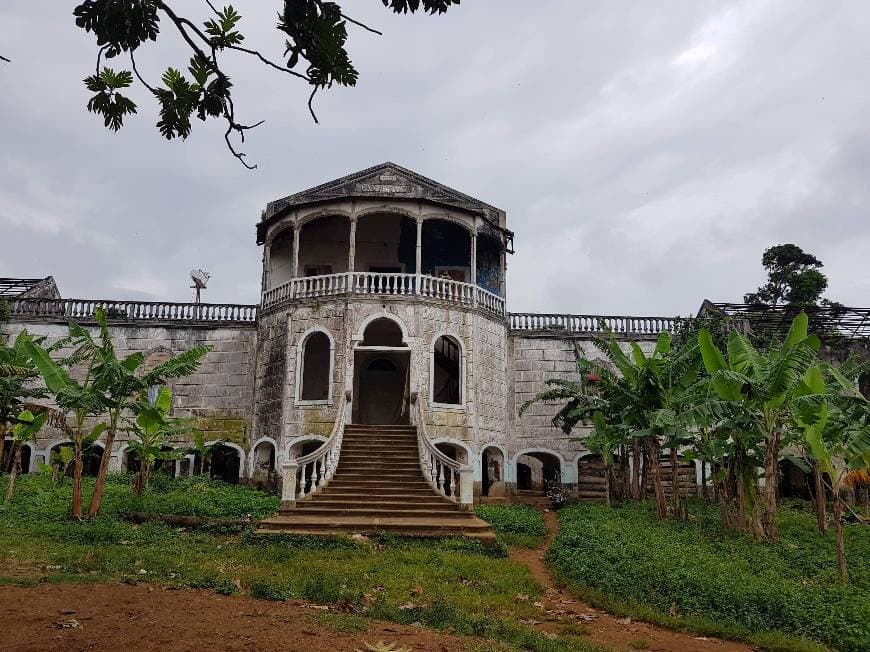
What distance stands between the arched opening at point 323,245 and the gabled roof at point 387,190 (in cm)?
125

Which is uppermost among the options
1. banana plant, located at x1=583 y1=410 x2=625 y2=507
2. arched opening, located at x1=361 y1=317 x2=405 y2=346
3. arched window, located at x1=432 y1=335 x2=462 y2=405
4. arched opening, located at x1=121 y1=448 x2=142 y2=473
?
arched opening, located at x1=361 y1=317 x2=405 y2=346

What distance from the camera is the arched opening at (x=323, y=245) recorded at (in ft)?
78.2

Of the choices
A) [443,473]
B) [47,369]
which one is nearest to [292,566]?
[443,473]

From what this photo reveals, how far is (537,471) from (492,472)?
2.43 meters

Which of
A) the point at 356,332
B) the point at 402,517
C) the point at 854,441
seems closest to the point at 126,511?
the point at 402,517

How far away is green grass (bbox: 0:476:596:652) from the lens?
7.97 meters

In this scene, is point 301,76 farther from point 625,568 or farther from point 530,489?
point 530,489

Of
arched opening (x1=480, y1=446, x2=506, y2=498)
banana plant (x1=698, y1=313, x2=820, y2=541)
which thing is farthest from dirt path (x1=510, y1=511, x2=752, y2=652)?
arched opening (x1=480, y1=446, x2=506, y2=498)

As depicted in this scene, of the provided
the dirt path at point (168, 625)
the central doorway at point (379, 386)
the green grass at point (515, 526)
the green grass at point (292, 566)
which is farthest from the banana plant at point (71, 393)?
the central doorway at point (379, 386)

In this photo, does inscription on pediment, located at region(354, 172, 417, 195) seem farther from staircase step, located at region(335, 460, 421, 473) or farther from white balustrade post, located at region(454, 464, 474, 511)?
white balustrade post, located at region(454, 464, 474, 511)

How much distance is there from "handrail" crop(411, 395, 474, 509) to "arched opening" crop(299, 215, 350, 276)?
27.6 feet

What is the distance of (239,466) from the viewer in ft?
72.9

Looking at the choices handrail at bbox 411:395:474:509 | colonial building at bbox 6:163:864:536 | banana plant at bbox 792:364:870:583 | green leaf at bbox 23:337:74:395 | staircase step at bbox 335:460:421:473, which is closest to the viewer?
Result: banana plant at bbox 792:364:870:583

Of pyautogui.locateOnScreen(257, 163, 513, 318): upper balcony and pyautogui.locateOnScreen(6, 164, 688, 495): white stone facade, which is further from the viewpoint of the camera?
pyautogui.locateOnScreen(257, 163, 513, 318): upper balcony
